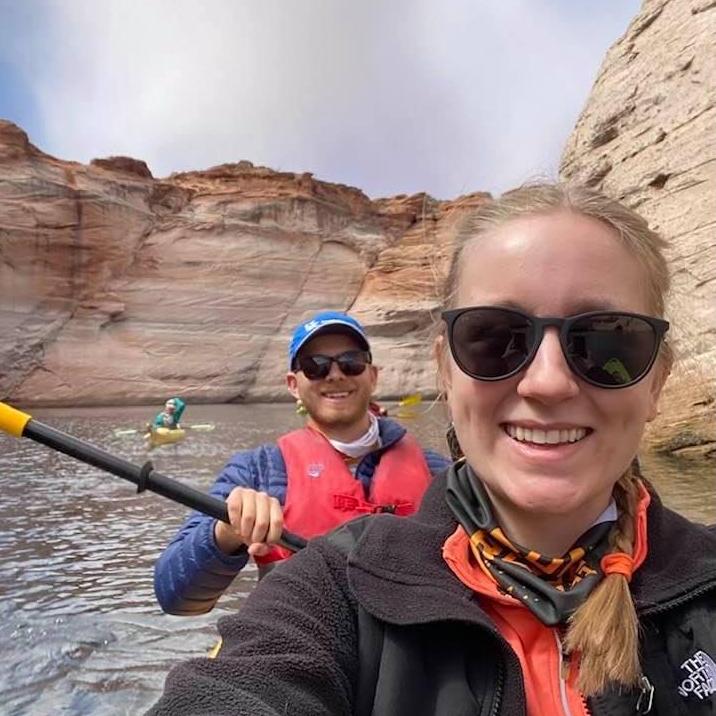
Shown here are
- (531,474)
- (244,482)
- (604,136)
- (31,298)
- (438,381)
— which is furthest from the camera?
(31,298)

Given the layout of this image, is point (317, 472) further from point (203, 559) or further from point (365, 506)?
point (203, 559)

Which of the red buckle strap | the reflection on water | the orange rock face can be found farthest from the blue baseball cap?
the orange rock face

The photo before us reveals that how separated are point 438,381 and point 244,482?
1611mm

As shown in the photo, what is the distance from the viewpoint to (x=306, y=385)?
10.3 ft

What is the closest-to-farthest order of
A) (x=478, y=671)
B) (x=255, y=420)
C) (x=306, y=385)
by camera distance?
(x=478, y=671), (x=306, y=385), (x=255, y=420)

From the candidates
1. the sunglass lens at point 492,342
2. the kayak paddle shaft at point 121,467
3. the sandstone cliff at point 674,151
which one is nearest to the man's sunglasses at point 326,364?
the kayak paddle shaft at point 121,467

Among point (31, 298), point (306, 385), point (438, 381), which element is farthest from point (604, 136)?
point (31, 298)

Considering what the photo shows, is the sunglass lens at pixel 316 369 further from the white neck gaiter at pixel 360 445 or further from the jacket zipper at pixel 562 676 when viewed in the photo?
the jacket zipper at pixel 562 676

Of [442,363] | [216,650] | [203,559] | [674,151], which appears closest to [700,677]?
[442,363]

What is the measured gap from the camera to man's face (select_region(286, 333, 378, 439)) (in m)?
3.12

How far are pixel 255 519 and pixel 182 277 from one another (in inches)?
1098

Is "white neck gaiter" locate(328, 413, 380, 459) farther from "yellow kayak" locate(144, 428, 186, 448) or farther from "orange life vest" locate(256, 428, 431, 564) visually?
"yellow kayak" locate(144, 428, 186, 448)

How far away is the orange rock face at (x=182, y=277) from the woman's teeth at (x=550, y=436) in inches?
865

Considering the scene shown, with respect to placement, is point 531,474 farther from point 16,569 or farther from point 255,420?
point 255,420
